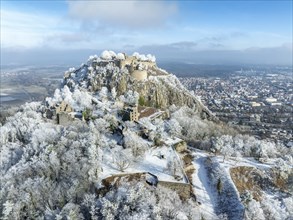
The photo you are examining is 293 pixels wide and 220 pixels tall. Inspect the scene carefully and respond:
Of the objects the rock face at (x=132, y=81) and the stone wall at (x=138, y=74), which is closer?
the rock face at (x=132, y=81)

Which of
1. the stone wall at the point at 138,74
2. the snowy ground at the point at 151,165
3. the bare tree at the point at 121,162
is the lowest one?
the snowy ground at the point at 151,165

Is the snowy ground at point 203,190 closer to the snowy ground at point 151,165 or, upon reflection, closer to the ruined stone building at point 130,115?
the snowy ground at point 151,165

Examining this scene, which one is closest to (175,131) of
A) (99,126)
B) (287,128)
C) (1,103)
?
(99,126)

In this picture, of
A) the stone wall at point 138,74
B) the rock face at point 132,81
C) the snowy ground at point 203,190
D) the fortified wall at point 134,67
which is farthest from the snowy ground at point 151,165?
the fortified wall at point 134,67

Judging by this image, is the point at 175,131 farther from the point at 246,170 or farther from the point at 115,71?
the point at 115,71

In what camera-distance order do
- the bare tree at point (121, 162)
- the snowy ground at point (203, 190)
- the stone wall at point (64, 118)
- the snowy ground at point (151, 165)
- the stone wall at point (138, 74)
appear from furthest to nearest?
the stone wall at point (138, 74)
the stone wall at point (64, 118)
the bare tree at point (121, 162)
the snowy ground at point (151, 165)
the snowy ground at point (203, 190)

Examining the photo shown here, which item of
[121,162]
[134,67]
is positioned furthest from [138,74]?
[121,162]
